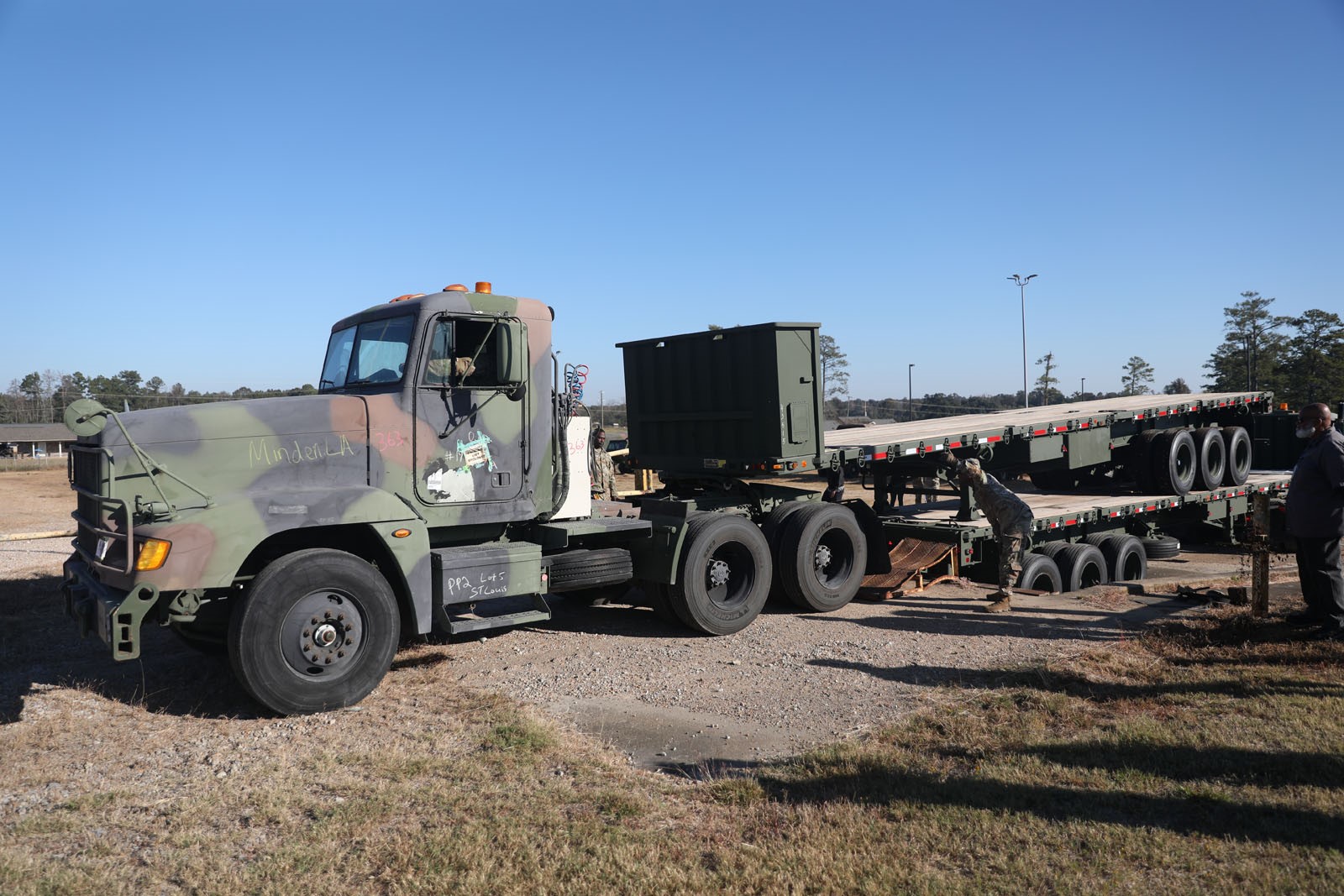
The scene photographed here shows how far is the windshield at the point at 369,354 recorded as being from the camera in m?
6.64

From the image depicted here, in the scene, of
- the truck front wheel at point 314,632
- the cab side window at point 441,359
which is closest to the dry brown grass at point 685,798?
the truck front wheel at point 314,632

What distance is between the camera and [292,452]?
20.2 feet

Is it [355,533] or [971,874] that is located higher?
[355,533]

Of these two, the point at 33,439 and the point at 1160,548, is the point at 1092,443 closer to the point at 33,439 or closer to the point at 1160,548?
the point at 1160,548

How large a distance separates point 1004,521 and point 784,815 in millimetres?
5907

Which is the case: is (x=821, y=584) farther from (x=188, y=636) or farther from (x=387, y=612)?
(x=188, y=636)

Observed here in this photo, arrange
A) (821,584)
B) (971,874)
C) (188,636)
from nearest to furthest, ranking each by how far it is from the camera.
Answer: (971,874) → (188,636) → (821,584)

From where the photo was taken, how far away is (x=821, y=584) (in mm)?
8945

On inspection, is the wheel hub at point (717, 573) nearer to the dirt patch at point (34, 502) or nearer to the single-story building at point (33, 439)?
the dirt patch at point (34, 502)

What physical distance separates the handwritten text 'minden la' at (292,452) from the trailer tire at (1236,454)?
11.7 m

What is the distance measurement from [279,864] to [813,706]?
335 centimetres

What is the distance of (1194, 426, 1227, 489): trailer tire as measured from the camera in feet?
40.1

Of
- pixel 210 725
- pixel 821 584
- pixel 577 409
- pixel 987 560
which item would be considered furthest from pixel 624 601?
pixel 210 725

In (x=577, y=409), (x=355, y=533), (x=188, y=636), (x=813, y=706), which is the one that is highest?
(x=577, y=409)
